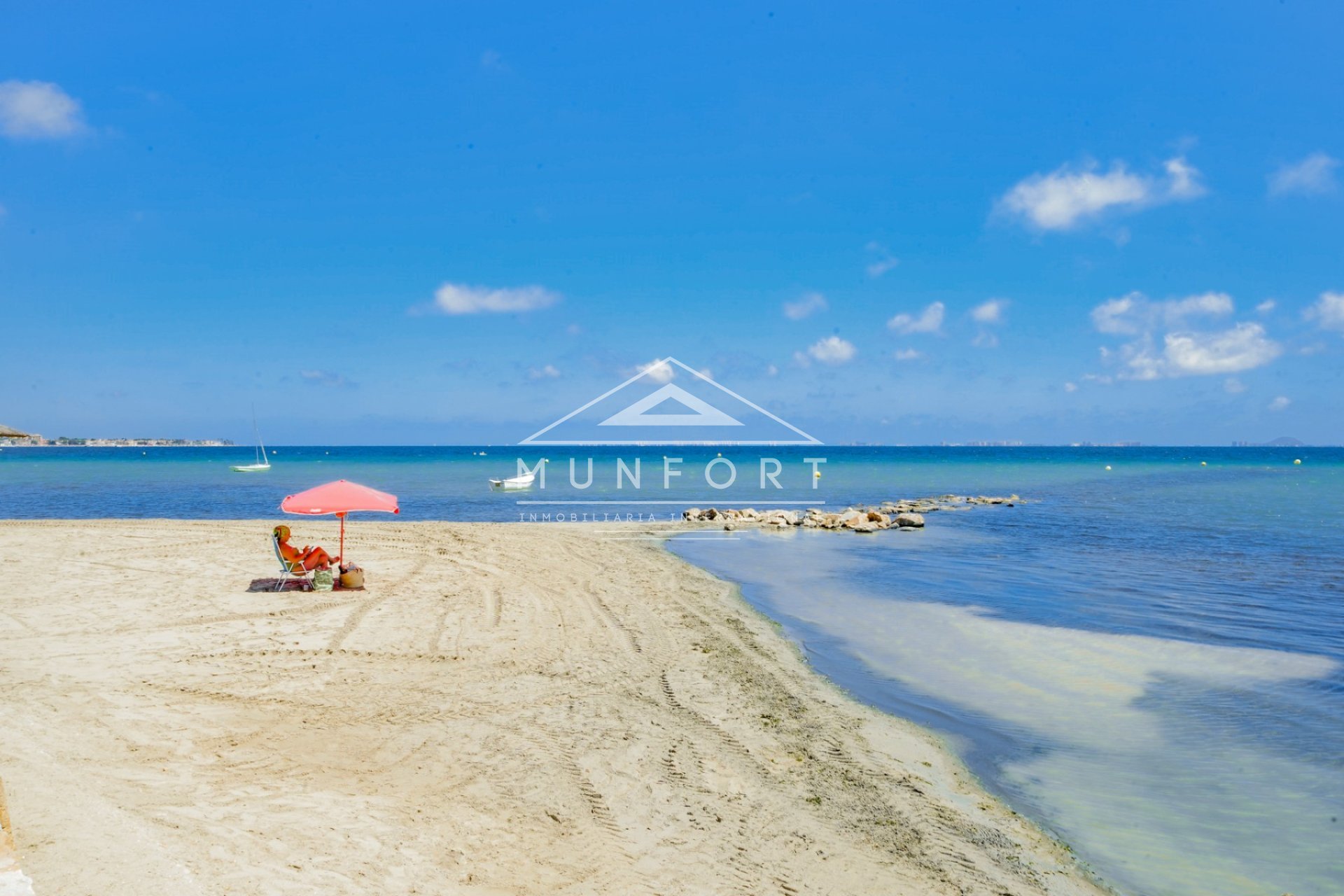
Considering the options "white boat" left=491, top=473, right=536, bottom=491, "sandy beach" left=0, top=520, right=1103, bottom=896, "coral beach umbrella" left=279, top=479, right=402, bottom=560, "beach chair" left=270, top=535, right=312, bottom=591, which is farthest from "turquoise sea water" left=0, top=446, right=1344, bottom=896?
"white boat" left=491, top=473, right=536, bottom=491

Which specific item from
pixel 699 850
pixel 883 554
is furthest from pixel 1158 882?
pixel 883 554

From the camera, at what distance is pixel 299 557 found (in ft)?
46.1

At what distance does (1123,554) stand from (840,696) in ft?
52.0

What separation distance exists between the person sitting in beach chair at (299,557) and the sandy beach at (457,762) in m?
1.10

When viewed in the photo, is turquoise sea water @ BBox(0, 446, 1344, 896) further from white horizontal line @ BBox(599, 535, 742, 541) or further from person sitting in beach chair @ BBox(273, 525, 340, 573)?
person sitting in beach chair @ BBox(273, 525, 340, 573)

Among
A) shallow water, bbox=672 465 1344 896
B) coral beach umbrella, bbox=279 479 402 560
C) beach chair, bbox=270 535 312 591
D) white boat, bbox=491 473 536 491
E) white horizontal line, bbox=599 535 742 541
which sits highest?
coral beach umbrella, bbox=279 479 402 560

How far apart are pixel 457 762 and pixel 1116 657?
9.02 metres

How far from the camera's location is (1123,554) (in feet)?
69.6

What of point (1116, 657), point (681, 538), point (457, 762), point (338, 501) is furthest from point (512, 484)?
point (457, 762)

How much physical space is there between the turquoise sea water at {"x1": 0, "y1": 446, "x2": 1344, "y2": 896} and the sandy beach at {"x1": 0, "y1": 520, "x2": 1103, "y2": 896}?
84cm

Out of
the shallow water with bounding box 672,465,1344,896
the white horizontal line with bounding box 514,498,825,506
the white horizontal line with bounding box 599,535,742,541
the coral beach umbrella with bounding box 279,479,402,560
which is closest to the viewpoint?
the shallow water with bounding box 672,465,1344,896

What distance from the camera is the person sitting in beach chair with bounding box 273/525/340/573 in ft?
45.6

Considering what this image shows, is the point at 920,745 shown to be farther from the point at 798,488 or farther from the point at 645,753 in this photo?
the point at 798,488

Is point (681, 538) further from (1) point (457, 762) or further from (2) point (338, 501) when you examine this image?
(1) point (457, 762)
